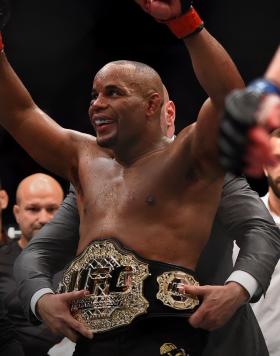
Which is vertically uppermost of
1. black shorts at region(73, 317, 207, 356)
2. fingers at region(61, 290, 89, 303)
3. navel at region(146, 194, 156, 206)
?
navel at region(146, 194, 156, 206)

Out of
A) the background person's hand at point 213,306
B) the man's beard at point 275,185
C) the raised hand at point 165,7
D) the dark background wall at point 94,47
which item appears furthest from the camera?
the dark background wall at point 94,47

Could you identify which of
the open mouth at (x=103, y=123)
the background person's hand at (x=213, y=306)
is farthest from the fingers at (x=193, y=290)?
the open mouth at (x=103, y=123)

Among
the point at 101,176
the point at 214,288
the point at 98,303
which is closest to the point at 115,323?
the point at 98,303

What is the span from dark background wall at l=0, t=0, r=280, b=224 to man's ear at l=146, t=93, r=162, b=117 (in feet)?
4.86

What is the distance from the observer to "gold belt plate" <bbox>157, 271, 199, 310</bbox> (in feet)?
5.73

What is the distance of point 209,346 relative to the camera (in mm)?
1926

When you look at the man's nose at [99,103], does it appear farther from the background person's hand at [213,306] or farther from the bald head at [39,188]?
the bald head at [39,188]

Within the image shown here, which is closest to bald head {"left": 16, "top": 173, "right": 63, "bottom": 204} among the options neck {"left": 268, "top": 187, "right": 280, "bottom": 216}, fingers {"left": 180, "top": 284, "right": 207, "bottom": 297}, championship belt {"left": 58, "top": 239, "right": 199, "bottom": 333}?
neck {"left": 268, "top": 187, "right": 280, "bottom": 216}

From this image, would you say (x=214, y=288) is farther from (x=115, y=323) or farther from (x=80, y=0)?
(x=80, y=0)

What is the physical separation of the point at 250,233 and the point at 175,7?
1.98 feet

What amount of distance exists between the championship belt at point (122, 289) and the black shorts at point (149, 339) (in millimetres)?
21

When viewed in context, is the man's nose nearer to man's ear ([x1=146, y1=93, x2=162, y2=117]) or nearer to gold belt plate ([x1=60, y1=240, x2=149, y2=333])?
man's ear ([x1=146, y1=93, x2=162, y2=117])

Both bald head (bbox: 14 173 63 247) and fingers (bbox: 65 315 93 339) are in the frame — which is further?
bald head (bbox: 14 173 63 247)

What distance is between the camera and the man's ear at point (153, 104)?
196 centimetres
